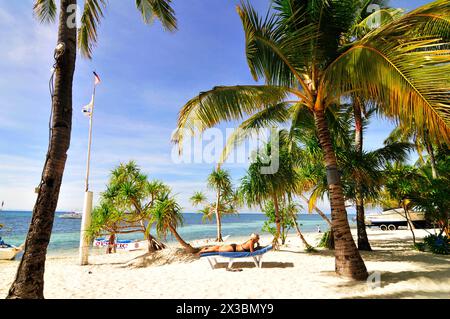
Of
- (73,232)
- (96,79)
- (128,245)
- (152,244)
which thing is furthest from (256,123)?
(73,232)

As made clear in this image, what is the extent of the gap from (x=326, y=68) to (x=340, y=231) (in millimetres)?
3826

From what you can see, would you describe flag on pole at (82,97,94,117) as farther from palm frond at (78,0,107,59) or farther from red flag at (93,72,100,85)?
palm frond at (78,0,107,59)

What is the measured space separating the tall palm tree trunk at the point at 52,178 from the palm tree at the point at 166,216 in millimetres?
5918

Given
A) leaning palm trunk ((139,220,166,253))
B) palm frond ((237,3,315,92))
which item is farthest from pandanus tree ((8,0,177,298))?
leaning palm trunk ((139,220,166,253))

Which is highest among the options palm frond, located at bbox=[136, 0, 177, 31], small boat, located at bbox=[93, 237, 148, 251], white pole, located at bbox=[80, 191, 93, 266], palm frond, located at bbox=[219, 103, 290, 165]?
palm frond, located at bbox=[136, 0, 177, 31]

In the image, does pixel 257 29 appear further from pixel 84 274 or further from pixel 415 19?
pixel 84 274

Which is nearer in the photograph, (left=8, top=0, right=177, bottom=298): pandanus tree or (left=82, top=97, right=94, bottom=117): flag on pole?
(left=8, top=0, right=177, bottom=298): pandanus tree

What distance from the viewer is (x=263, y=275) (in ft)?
21.9

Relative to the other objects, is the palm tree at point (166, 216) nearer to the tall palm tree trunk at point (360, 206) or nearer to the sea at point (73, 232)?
the sea at point (73, 232)

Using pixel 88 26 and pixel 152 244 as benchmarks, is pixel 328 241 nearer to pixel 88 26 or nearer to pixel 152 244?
pixel 152 244

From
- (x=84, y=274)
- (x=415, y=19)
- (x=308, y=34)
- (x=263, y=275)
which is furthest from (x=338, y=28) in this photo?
(x=84, y=274)

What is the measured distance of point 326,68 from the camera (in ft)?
19.6

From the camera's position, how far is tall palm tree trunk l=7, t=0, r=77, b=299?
383cm

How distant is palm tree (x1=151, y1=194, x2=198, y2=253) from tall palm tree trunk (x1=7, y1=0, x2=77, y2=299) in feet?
19.4
